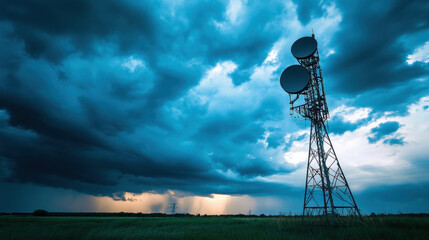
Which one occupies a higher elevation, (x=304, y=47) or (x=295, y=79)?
(x=304, y=47)

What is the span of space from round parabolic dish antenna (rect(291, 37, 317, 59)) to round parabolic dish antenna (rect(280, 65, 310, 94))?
122 inches

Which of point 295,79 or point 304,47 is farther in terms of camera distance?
point 304,47

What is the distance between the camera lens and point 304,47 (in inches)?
1165

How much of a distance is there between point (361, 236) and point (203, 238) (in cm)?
1209

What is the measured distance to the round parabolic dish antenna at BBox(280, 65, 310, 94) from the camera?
89.2ft

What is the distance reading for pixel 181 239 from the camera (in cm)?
1477

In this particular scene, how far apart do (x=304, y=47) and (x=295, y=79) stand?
567 cm

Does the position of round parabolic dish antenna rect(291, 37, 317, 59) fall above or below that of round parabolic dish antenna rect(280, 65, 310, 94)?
above

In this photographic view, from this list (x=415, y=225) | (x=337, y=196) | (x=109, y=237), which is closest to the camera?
(x=109, y=237)

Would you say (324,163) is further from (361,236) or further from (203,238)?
(203,238)

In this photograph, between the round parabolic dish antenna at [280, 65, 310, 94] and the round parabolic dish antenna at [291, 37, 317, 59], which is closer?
the round parabolic dish antenna at [280, 65, 310, 94]

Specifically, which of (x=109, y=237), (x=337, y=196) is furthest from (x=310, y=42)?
(x=109, y=237)

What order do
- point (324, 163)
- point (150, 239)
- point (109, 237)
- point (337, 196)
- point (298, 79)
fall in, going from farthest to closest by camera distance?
point (298, 79) < point (324, 163) < point (337, 196) < point (109, 237) < point (150, 239)

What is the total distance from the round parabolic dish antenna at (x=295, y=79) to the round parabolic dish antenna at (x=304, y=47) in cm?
310
